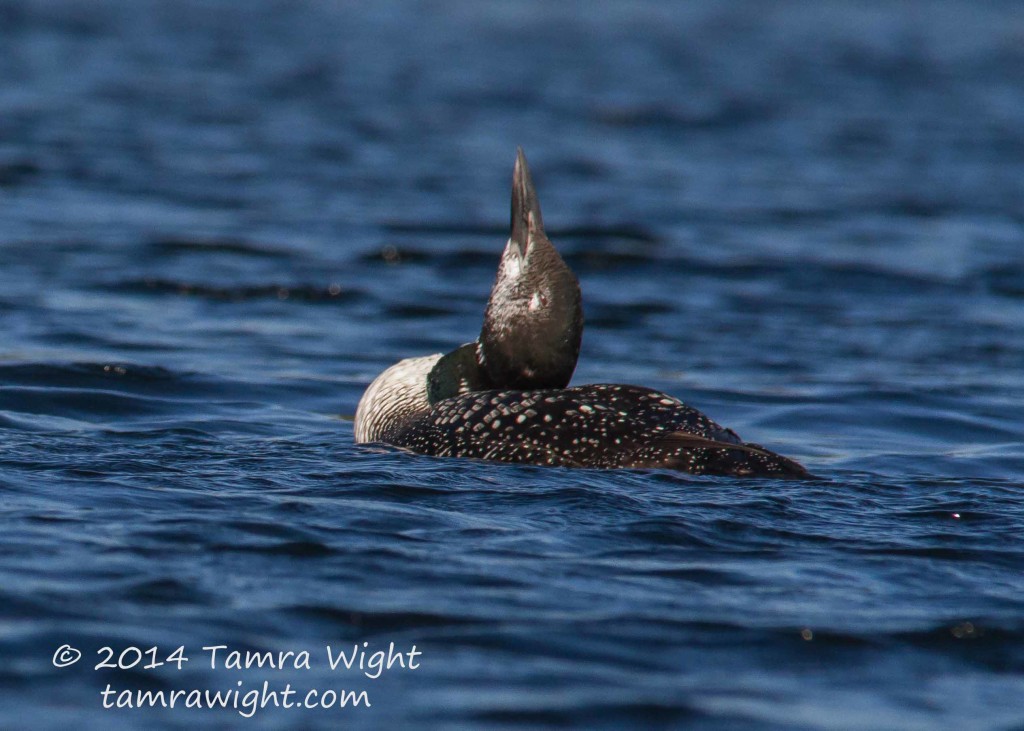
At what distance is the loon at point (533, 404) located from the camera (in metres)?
5.66

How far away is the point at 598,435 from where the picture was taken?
5.70 m

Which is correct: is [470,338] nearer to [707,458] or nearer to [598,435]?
[598,435]

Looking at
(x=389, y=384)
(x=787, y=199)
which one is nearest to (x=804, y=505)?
(x=389, y=384)

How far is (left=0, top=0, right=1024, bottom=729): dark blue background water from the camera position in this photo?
4039 millimetres

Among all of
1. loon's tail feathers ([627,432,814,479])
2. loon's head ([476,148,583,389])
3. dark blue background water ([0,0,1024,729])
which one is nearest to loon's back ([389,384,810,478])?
loon's tail feathers ([627,432,814,479])

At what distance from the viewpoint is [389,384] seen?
6770mm

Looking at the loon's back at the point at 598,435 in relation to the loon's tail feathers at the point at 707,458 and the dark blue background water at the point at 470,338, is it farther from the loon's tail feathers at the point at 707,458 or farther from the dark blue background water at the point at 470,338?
the dark blue background water at the point at 470,338

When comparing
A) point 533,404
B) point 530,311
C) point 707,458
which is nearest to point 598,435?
point 533,404

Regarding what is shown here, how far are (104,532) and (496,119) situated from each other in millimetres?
13132

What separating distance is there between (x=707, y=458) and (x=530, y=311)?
0.99 meters

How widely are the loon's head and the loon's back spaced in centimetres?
25

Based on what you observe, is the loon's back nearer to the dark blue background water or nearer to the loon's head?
the dark blue background water

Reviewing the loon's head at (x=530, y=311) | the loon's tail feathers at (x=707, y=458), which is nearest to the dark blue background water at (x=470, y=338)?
the loon's tail feathers at (x=707, y=458)

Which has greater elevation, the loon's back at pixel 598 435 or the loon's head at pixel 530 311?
the loon's head at pixel 530 311
